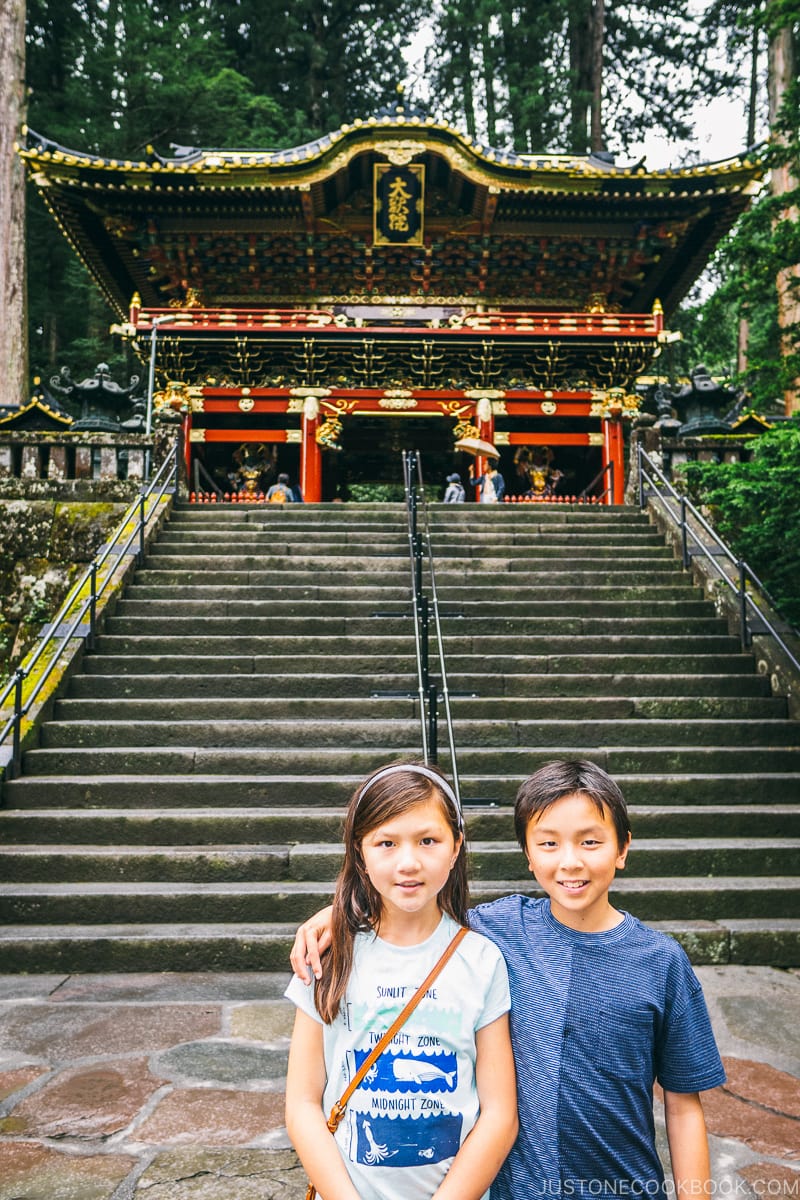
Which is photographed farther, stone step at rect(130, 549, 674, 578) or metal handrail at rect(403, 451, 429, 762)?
stone step at rect(130, 549, 674, 578)

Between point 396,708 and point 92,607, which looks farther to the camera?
point 92,607

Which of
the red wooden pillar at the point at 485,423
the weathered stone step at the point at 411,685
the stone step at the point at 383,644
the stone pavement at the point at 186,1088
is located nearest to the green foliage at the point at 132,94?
the red wooden pillar at the point at 485,423

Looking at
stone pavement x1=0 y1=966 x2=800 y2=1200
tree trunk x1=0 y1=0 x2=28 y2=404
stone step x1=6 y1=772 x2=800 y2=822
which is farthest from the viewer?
tree trunk x1=0 y1=0 x2=28 y2=404

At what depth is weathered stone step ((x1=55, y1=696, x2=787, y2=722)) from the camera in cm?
592

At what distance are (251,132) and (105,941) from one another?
22650mm

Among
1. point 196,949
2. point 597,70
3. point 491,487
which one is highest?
point 597,70

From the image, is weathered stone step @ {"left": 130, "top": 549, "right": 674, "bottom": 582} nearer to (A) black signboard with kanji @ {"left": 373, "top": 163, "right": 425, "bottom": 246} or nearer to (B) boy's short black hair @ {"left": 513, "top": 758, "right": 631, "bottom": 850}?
(B) boy's short black hair @ {"left": 513, "top": 758, "right": 631, "bottom": 850}

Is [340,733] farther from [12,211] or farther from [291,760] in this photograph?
[12,211]

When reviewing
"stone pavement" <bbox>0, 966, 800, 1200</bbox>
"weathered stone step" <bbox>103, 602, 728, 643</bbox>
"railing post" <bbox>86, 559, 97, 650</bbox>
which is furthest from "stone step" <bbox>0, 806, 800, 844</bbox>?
"weathered stone step" <bbox>103, 602, 728, 643</bbox>

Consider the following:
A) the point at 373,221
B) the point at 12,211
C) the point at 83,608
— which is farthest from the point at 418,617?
the point at 12,211

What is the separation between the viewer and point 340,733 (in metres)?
5.64

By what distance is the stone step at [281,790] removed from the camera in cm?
507

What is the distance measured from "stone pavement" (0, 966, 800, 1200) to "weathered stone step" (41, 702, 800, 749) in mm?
1911

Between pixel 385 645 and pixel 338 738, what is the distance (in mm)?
1232
